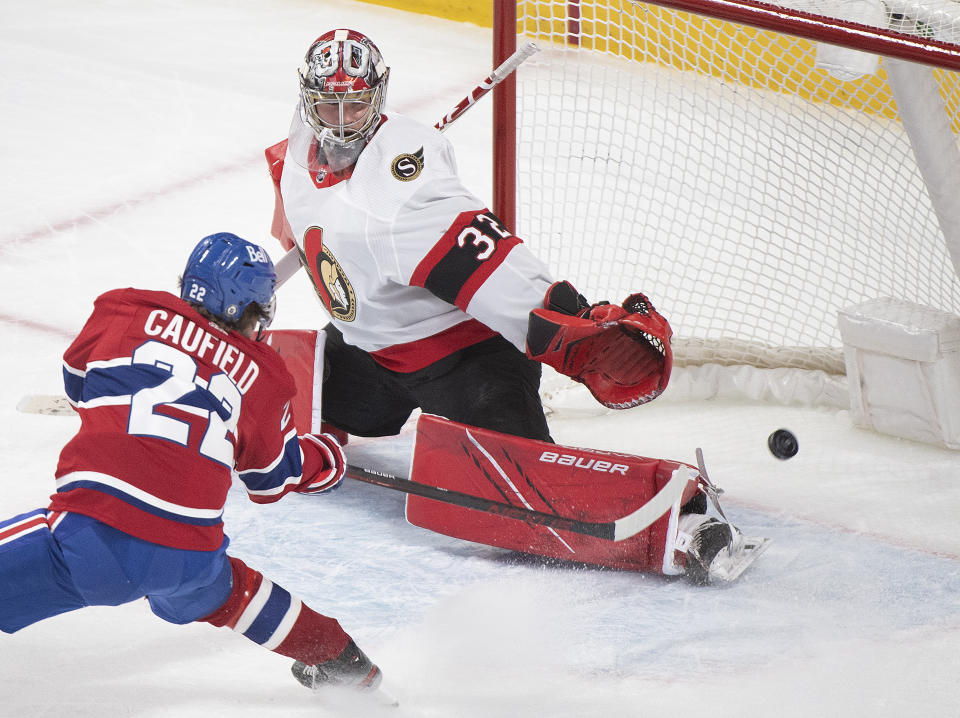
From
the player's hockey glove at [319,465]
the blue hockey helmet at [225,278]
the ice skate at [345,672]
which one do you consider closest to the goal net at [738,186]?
the player's hockey glove at [319,465]

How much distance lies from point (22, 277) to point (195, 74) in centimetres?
180

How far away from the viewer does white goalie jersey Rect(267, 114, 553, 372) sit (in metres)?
2.41

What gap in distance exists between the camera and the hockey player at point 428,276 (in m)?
2.40

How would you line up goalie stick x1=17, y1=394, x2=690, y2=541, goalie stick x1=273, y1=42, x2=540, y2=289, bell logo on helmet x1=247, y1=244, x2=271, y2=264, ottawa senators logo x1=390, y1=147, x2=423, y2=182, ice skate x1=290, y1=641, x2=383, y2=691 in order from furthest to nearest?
1. goalie stick x1=273, y1=42, x2=540, y2=289
2. ottawa senators logo x1=390, y1=147, x2=423, y2=182
3. goalie stick x1=17, y1=394, x2=690, y2=541
4. ice skate x1=290, y1=641, x2=383, y2=691
5. bell logo on helmet x1=247, y1=244, x2=271, y2=264

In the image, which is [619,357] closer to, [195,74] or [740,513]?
[740,513]

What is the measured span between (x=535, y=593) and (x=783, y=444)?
625 millimetres

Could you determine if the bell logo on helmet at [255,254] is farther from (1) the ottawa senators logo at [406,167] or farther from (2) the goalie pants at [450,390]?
(2) the goalie pants at [450,390]

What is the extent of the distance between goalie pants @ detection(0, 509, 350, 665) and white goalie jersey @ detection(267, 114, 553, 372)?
70 centimetres

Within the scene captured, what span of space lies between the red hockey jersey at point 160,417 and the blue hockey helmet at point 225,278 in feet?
0.09

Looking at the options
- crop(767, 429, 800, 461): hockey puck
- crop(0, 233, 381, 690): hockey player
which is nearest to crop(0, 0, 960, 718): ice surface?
crop(767, 429, 800, 461): hockey puck

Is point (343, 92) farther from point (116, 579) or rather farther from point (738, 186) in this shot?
point (738, 186)

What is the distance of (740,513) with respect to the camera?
2691mm

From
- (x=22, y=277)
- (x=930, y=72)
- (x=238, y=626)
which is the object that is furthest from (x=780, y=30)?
(x=22, y=277)

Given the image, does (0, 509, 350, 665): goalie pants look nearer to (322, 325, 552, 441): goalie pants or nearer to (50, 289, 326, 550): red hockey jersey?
(50, 289, 326, 550): red hockey jersey
